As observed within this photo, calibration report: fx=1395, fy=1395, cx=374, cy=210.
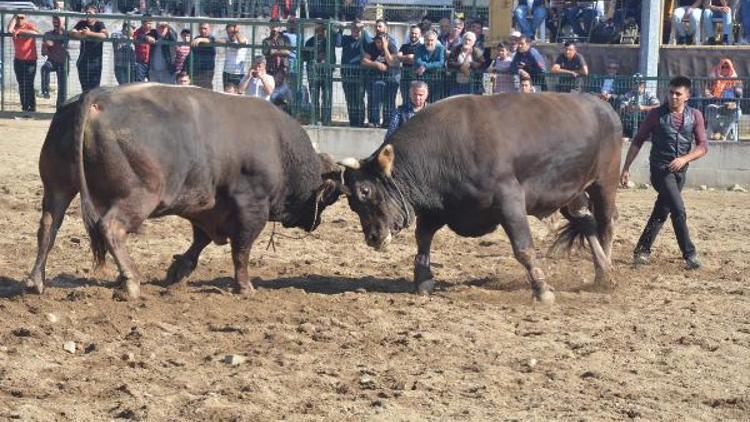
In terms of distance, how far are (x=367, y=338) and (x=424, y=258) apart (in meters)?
2.04

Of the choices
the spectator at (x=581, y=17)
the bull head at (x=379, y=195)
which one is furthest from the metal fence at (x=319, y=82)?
the bull head at (x=379, y=195)

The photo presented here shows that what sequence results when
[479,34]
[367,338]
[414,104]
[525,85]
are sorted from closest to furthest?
1. [367,338]
2. [414,104]
3. [525,85]
4. [479,34]

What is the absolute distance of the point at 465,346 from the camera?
8812 mm

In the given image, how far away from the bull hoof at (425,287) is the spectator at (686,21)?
1254 cm

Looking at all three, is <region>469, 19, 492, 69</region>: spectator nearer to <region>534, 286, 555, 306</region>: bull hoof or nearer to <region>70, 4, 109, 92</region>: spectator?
<region>70, 4, 109, 92</region>: spectator

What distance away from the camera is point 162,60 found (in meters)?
21.4

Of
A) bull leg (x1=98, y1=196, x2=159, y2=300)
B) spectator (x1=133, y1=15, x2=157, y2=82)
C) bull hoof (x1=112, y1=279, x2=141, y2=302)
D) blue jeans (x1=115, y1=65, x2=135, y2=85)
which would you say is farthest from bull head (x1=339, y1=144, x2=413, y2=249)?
blue jeans (x1=115, y1=65, x2=135, y2=85)

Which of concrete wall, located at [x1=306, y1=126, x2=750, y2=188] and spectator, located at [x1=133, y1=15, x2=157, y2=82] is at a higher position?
spectator, located at [x1=133, y1=15, x2=157, y2=82]

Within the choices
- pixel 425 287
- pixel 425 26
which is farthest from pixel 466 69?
pixel 425 287

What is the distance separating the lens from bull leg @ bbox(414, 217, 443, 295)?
35.7 feet

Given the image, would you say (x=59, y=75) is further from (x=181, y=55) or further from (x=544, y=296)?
(x=544, y=296)

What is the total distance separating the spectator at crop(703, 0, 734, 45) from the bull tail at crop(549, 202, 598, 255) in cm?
1119

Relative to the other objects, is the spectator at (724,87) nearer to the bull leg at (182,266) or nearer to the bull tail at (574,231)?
the bull tail at (574,231)

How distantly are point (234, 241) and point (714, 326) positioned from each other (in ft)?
11.8
